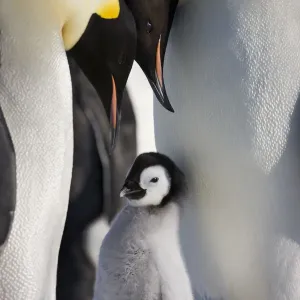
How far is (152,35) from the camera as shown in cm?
126

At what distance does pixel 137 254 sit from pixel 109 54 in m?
0.34

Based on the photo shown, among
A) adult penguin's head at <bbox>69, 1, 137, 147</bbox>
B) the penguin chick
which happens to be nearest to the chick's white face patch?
the penguin chick

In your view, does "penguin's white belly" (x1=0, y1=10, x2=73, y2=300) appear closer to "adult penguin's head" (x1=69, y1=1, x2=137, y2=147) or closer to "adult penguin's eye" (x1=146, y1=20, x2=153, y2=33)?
"adult penguin's head" (x1=69, y1=1, x2=137, y2=147)

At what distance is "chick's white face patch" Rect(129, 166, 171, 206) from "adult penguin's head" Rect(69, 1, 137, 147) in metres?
0.10

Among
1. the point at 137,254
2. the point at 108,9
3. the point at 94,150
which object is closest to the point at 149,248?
the point at 137,254

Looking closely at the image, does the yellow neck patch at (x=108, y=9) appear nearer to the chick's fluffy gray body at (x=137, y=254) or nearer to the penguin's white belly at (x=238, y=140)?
the penguin's white belly at (x=238, y=140)

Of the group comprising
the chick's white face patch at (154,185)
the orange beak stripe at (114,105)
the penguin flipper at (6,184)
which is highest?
the orange beak stripe at (114,105)

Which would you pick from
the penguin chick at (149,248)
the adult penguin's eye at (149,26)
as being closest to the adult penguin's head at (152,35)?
the adult penguin's eye at (149,26)

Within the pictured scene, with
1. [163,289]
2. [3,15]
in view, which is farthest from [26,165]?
[163,289]

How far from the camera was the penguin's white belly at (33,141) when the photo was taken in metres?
1.12

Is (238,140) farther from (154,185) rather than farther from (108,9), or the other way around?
(108,9)

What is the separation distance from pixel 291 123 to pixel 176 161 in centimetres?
21

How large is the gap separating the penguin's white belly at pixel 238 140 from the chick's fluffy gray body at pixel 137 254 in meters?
0.04

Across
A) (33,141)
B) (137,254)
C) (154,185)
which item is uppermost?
(33,141)
